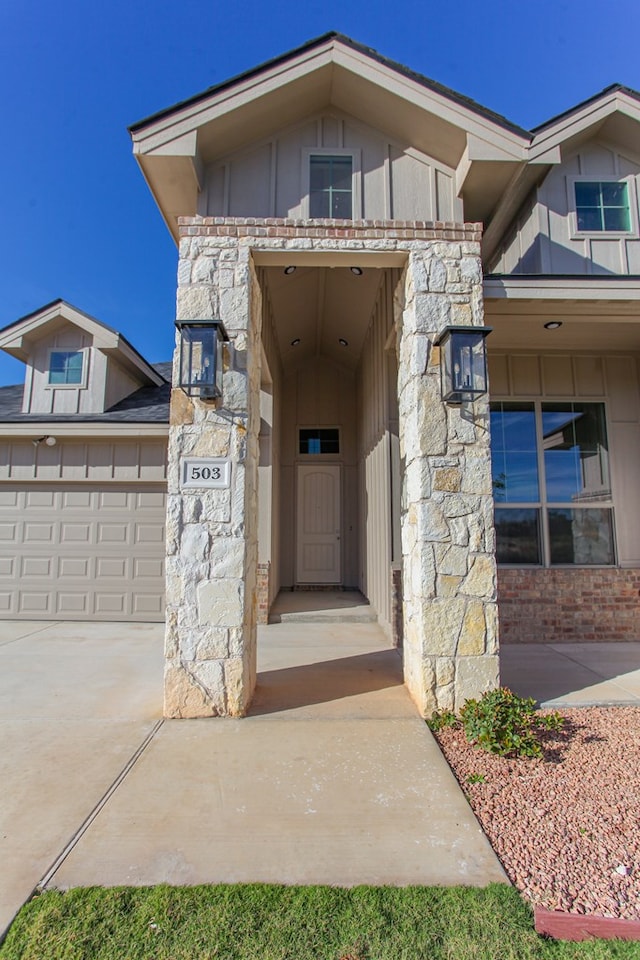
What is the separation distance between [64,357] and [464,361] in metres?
6.56

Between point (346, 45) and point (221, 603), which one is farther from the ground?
point (346, 45)

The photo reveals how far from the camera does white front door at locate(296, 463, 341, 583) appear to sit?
Result: 29.3 feet

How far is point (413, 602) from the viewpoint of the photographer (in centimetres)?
388

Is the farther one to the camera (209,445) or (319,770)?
(209,445)

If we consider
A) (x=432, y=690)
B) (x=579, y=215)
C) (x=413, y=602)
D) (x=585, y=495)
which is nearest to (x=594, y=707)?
(x=432, y=690)

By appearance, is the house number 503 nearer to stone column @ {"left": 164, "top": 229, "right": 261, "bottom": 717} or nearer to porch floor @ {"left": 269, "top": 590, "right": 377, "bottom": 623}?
stone column @ {"left": 164, "top": 229, "right": 261, "bottom": 717}

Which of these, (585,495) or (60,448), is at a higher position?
(60,448)

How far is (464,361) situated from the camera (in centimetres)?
372

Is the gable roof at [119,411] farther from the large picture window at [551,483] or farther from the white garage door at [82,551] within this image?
the large picture window at [551,483]

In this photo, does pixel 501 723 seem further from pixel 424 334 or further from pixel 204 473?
pixel 424 334

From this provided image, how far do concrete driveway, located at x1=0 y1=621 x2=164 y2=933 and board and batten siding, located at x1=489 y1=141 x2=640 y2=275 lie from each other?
584 centimetres

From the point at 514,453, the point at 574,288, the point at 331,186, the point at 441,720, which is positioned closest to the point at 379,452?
the point at 514,453

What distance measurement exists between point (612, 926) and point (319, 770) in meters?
1.53

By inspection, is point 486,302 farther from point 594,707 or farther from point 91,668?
point 91,668
